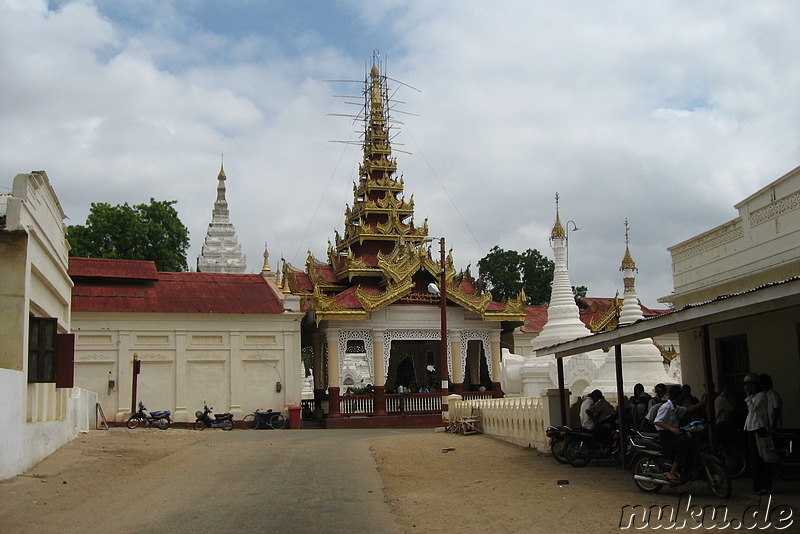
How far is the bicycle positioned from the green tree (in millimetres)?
19433

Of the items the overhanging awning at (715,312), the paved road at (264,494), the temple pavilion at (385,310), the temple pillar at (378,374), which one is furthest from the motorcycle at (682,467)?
the temple pillar at (378,374)

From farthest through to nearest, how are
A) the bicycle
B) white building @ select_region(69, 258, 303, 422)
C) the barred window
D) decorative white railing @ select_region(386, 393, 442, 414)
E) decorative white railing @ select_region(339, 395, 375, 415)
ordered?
1. decorative white railing @ select_region(386, 393, 442, 414)
2. decorative white railing @ select_region(339, 395, 375, 415)
3. the bicycle
4. white building @ select_region(69, 258, 303, 422)
5. the barred window

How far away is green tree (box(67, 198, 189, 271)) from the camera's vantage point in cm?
4772

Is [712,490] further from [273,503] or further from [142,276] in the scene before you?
[142,276]

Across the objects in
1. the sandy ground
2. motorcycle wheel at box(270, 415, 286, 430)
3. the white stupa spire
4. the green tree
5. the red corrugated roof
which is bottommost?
the sandy ground

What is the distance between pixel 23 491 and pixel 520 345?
3109 centimetres

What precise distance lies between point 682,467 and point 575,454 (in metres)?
4.28

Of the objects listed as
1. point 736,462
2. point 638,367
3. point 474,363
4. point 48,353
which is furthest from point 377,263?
point 736,462

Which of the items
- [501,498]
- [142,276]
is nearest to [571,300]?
[142,276]

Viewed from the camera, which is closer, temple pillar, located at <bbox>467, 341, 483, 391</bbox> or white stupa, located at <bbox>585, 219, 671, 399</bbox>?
white stupa, located at <bbox>585, 219, 671, 399</bbox>

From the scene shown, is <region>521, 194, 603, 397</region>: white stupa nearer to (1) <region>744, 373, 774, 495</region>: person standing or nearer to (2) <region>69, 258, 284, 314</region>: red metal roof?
(2) <region>69, 258, 284, 314</region>: red metal roof

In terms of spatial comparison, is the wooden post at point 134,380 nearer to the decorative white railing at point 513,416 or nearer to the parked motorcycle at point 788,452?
the decorative white railing at point 513,416

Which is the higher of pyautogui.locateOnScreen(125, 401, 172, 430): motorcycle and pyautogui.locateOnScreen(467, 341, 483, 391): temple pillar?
pyautogui.locateOnScreen(467, 341, 483, 391): temple pillar

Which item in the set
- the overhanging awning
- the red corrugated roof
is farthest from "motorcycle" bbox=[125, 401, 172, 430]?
the overhanging awning
